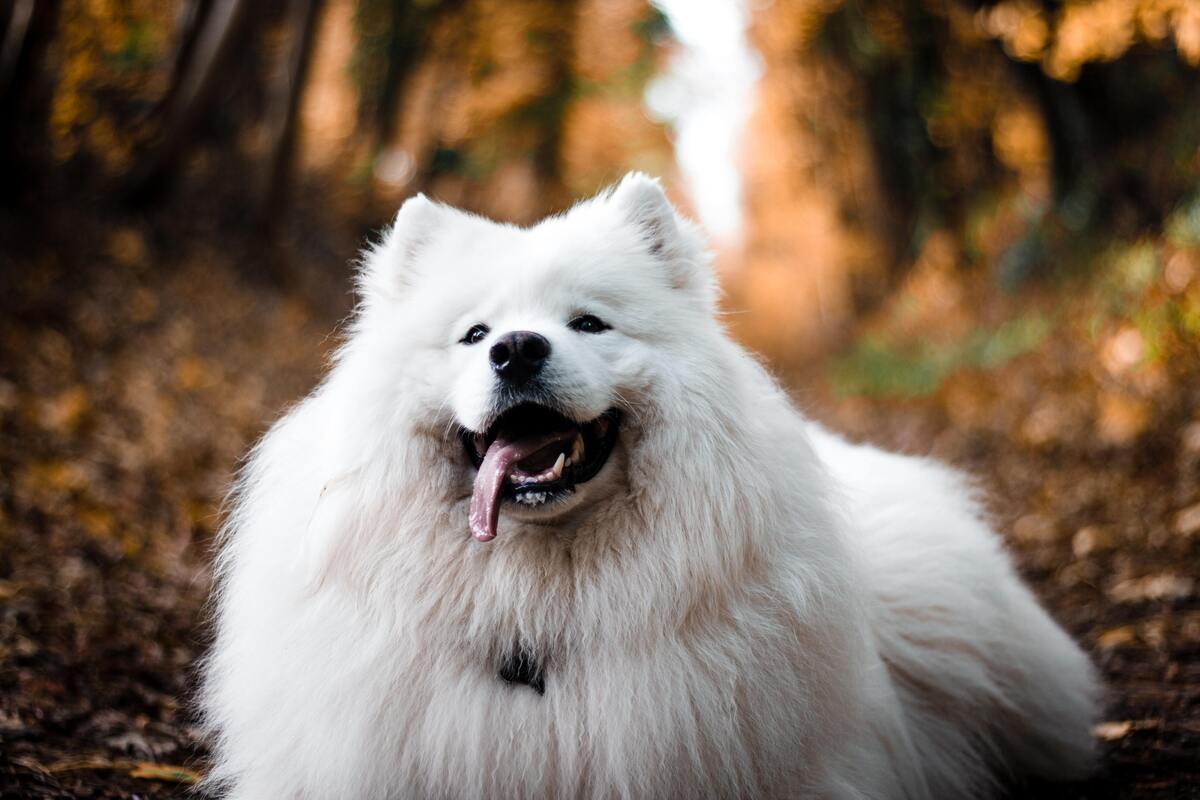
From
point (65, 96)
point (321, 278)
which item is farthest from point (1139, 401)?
point (321, 278)

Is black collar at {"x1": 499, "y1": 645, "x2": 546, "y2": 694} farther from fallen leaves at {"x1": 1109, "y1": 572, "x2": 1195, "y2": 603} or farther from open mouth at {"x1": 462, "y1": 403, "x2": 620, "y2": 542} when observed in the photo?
fallen leaves at {"x1": 1109, "y1": 572, "x2": 1195, "y2": 603}

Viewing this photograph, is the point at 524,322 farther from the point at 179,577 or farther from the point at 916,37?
the point at 916,37

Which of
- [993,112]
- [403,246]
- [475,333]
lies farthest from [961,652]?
[993,112]

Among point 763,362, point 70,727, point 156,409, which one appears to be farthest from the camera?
point 156,409

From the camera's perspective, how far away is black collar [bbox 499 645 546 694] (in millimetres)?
2396

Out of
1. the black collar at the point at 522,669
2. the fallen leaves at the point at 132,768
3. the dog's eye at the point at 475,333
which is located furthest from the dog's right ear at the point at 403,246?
the fallen leaves at the point at 132,768

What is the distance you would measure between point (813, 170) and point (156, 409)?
16088mm

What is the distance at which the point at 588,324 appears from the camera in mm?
2676

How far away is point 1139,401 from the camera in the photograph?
6562 mm

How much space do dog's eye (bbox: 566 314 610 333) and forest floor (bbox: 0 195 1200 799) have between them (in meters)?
1.98

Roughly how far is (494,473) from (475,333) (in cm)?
46

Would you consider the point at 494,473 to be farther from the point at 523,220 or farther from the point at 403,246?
the point at 523,220

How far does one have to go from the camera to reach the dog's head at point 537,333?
243cm

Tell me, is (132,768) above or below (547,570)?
below
